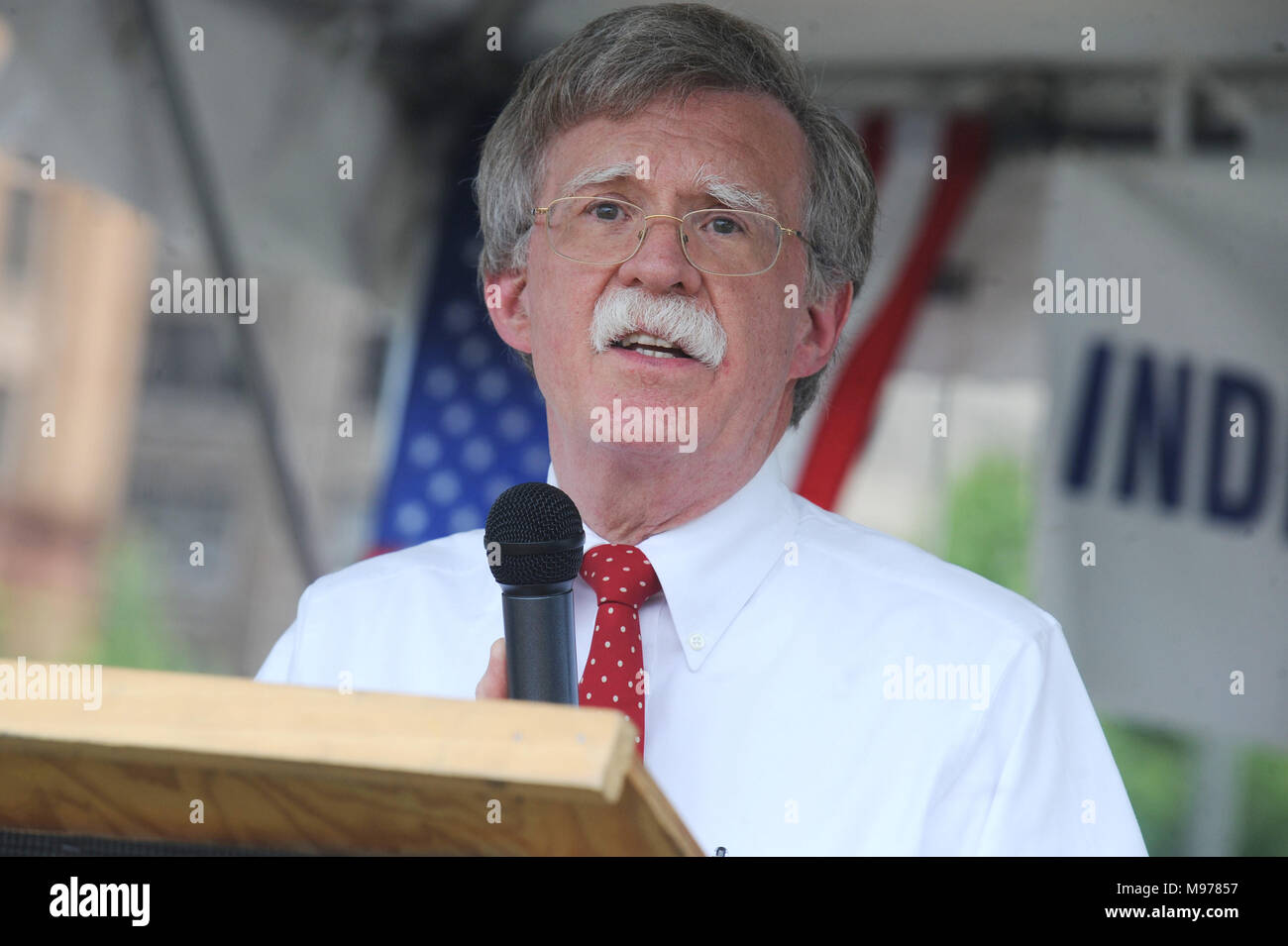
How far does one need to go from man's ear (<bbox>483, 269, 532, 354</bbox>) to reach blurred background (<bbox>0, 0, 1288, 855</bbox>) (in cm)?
114

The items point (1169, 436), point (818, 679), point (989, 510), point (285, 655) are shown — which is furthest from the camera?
point (989, 510)

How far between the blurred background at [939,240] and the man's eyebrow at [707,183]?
117 centimetres

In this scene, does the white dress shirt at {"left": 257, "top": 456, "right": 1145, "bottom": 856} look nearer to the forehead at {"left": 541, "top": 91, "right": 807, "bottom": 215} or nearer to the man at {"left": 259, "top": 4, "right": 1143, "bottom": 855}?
the man at {"left": 259, "top": 4, "right": 1143, "bottom": 855}

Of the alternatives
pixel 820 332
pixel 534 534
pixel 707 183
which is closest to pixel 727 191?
pixel 707 183

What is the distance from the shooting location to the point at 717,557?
1607mm

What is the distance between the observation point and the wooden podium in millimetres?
613

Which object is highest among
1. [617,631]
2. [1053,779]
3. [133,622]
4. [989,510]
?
[617,631]

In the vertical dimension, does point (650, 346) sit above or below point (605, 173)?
below

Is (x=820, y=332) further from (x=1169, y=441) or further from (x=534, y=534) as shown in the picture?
(x=1169, y=441)

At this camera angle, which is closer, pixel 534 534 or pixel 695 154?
pixel 534 534

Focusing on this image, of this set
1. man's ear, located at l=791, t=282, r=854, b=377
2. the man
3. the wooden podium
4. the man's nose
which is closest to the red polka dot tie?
the man

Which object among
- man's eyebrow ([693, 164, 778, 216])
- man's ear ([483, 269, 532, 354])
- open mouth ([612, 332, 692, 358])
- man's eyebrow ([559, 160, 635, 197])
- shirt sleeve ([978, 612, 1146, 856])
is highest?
man's eyebrow ([559, 160, 635, 197])

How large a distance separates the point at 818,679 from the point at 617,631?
0.26 m
